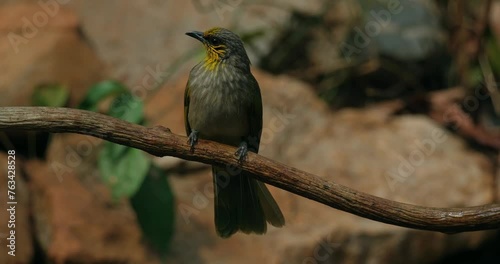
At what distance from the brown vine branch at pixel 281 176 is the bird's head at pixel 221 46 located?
2.69 feet

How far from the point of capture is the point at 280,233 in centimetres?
586

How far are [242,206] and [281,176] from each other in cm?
79

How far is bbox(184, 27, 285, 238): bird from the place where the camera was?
460 centimetres

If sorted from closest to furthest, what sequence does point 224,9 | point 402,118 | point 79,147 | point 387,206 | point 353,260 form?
point 387,206
point 353,260
point 79,147
point 402,118
point 224,9

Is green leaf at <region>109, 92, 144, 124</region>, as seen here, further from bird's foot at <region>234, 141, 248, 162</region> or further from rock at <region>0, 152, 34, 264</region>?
rock at <region>0, 152, 34, 264</region>

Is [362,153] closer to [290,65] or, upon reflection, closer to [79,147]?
[290,65]

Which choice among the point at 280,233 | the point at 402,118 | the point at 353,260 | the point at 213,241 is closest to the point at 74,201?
the point at 213,241

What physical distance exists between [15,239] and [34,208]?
1.31 ft

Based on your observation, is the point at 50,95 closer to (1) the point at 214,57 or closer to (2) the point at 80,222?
(2) the point at 80,222

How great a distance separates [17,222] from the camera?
5.95m

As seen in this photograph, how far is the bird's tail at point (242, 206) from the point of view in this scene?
181 inches

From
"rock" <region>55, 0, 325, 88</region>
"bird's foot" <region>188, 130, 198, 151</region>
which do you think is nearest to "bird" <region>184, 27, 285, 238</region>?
"bird's foot" <region>188, 130, 198, 151</region>

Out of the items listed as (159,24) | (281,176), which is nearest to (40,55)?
(159,24)

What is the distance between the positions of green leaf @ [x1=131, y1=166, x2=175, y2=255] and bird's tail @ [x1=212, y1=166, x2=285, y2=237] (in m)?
0.67
